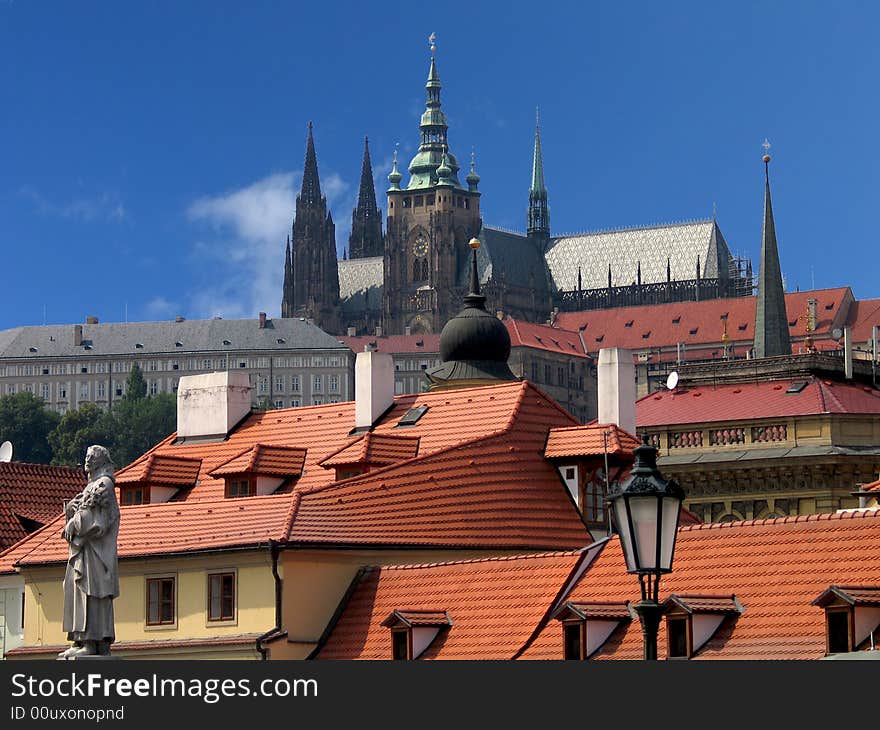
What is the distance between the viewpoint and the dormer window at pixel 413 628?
37562 millimetres

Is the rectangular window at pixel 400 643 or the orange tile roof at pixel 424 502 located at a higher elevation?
the orange tile roof at pixel 424 502

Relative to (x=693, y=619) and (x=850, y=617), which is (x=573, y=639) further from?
(x=850, y=617)

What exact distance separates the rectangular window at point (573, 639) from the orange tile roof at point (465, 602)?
123 centimetres

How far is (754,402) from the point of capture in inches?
3398

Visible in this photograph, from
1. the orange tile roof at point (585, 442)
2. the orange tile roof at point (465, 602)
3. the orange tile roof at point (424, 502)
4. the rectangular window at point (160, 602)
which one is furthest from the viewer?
the orange tile roof at point (585, 442)

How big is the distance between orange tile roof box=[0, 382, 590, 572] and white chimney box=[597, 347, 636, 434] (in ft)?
8.31

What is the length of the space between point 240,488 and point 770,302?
7742 cm

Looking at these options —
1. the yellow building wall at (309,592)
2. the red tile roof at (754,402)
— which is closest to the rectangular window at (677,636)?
the yellow building wall at (309,592)

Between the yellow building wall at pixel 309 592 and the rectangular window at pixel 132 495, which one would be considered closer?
the yellow building wall at pixel 309 592

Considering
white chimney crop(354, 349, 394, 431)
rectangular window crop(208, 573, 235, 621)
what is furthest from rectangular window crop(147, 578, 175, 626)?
white chimney crop(354, 349, 394, 431)

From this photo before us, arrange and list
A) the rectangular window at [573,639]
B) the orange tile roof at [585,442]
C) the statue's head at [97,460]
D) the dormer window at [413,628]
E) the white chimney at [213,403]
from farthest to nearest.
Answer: the white chimney at [213,403], the orange tile roof at [585,442], the dormer window at [413,628], the rectangular window at [573,639], the statue's head at [97,460]

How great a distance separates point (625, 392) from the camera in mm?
51750

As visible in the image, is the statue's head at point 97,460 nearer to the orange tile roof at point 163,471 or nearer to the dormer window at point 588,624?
the dormer window at point 588,624
